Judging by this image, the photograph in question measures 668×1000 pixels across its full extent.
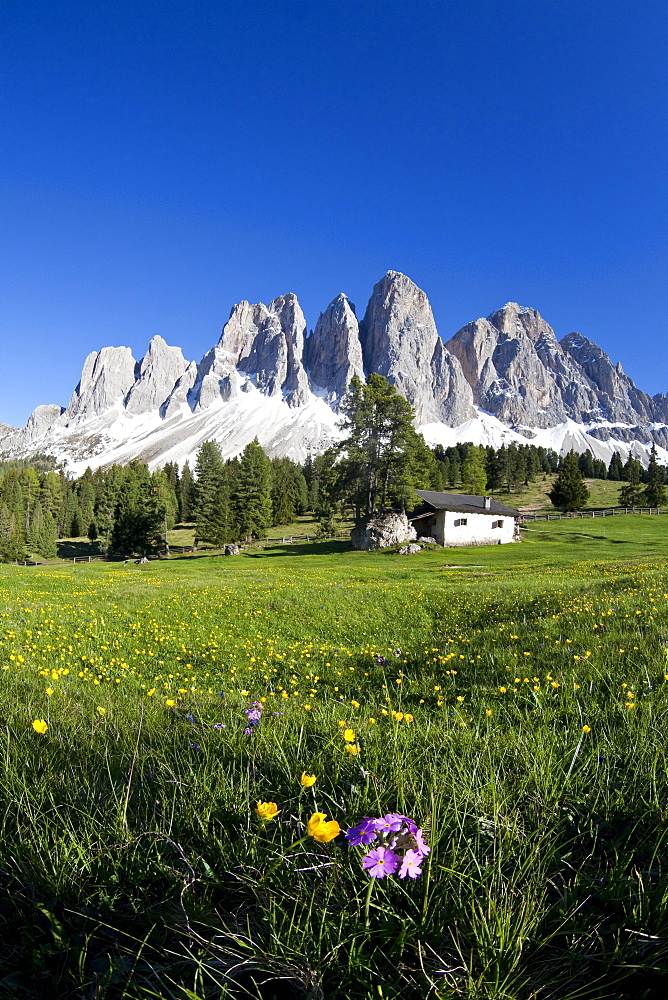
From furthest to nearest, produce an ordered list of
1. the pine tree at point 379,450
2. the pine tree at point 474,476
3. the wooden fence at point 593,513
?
the pine tree at point 474,476 → the wooden fence at point 593,513 → the pine tree at point 379,450

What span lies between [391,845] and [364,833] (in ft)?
0.29

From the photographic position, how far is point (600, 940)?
1.33 metres

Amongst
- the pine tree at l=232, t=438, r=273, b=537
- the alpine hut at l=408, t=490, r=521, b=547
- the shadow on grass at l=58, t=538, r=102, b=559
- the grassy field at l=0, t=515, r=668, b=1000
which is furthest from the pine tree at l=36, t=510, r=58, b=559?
the grassy field at l=0, t=515, r=668, b=1000

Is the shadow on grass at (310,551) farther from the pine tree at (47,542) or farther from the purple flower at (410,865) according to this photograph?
the purple flower at (410,865)

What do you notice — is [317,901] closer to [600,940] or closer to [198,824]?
[198,824]

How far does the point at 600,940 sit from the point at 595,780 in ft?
2.88

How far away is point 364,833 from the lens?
4.59 feet

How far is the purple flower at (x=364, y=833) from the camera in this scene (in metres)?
1.37

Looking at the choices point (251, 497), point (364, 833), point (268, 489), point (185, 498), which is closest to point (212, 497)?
point (251, 497)

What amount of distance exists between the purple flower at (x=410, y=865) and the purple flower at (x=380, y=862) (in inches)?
0.9

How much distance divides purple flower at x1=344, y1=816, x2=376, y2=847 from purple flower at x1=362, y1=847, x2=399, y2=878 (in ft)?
0.15

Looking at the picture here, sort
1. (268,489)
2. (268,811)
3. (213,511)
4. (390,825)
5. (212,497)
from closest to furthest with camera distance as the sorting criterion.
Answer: (390,825)
(268,811)
(213,511)
(212,497)
(268,489)

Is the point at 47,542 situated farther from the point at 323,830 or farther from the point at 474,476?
the point at 323,830

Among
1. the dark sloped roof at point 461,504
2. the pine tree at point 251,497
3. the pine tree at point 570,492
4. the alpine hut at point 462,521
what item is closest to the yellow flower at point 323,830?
the alpine hut at point 462,521
